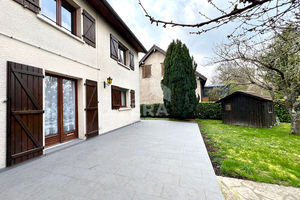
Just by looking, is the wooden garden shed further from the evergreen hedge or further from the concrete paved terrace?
the concrete paved terrace

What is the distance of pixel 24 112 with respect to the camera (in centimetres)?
278

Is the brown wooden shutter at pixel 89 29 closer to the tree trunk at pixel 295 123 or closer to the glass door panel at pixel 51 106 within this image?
the glass door panel at pixel 51 106

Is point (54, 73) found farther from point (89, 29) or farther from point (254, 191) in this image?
point (254, 191)

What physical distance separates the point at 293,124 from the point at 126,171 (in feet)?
26.8

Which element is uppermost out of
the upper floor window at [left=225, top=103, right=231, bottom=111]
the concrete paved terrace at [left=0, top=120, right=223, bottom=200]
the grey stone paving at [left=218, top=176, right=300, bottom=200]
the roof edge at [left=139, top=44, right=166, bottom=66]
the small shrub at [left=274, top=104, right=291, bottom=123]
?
the roof edge at [left=139, top=44, right=166, bottom=66]

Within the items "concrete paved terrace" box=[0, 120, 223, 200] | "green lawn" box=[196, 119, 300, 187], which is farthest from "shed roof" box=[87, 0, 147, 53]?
"green lawn" box=[196, 119, 300, 187]

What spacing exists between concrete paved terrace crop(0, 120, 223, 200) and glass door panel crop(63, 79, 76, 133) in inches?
40.4

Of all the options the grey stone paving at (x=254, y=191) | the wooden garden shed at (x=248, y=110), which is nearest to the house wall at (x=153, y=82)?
the wooden garden shed at (x=248, y=110)

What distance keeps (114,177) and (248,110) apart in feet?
28.4

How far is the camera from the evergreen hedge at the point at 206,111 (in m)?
9.58

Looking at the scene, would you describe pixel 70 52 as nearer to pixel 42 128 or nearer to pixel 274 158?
pixel 42 128

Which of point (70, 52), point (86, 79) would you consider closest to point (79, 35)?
point (70, 52)

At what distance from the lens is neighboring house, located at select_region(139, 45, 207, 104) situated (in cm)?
1332

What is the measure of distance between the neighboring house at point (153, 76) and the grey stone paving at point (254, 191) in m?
11.2
